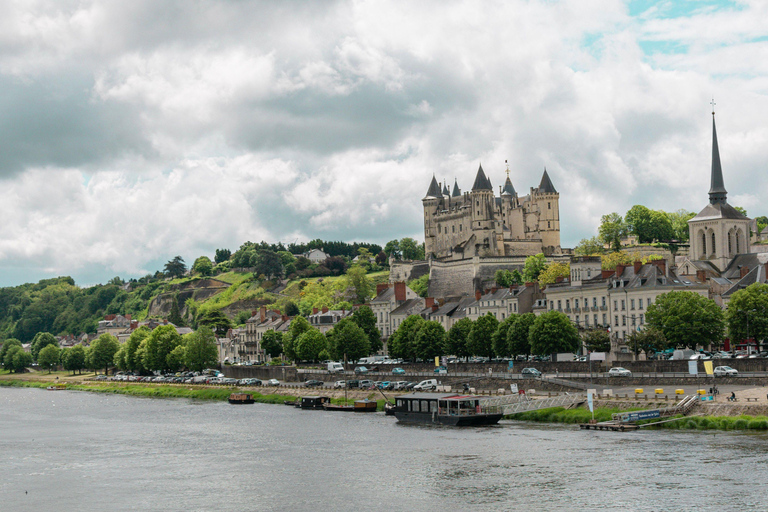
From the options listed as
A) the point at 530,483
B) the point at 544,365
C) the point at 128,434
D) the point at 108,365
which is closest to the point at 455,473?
the point at 530,483

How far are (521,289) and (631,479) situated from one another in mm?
57282

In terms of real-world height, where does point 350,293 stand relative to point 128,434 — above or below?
above

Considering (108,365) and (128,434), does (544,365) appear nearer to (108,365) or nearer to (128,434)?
(128,434)

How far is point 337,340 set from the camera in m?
95.9

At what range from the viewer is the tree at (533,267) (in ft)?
434

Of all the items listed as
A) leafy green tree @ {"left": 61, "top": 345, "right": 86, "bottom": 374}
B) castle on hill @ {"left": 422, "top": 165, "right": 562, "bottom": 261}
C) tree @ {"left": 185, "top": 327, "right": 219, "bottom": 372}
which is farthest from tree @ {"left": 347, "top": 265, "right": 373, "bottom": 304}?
leafy green tree @ {"left": 61, "top": 345, "right": 86, "bottom": 374}

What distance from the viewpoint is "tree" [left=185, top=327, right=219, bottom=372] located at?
367ft

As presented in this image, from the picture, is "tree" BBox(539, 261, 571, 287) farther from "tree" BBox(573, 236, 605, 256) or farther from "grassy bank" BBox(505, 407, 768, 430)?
"grassy bank" BBox(505, 407, 768, 430)

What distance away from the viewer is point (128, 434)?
59281 mm

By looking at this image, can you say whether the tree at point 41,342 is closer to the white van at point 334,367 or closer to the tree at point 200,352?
the tree at point 200,352

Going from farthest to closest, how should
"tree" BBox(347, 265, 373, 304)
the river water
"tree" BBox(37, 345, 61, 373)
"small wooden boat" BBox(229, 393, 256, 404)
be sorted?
"tree" BBox(347, 265, 373, 304) < "tree" BBox(37, 345, 61, 373) < "small wooden boat" BBox(229, 393, 256, 404) < the river water

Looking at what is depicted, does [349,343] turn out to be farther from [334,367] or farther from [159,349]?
[159,349]

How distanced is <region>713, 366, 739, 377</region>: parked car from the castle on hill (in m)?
91.6

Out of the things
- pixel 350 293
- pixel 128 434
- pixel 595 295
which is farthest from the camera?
pixel 350 293
